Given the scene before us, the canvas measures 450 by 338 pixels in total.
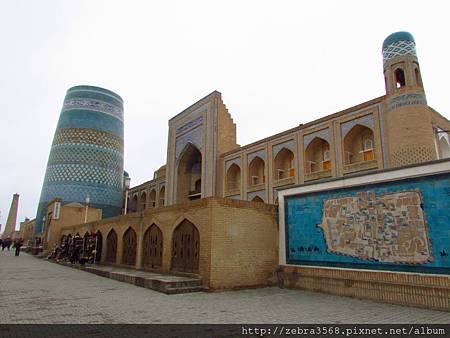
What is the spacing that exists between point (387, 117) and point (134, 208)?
88.4ft

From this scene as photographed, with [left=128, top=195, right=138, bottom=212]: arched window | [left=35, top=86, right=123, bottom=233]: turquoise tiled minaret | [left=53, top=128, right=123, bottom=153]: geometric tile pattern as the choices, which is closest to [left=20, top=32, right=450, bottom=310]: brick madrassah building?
[left=35, top=86, right=123, bottom=233]: turquoise tiled minaret

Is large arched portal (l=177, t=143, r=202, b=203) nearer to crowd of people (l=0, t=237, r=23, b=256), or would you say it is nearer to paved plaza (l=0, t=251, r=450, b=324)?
crowd of people (l=0, t=237, r=23, b=256)

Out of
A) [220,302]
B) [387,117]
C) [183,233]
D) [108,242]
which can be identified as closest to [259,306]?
[220,302]

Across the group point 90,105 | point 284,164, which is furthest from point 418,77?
point 90,105

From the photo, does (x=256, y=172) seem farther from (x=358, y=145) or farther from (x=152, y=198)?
(x=152, y=198)

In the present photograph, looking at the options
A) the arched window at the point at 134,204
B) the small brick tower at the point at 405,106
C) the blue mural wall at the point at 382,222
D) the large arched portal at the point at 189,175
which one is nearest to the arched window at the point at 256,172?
the large arched portal at the point at 189,175

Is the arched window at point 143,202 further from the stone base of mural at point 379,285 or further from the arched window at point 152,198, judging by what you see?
the stone base of mural at point 379,285

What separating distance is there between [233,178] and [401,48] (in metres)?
11.7

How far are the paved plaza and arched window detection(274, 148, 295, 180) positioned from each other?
464 inches

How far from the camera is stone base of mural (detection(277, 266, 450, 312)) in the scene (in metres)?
5.48

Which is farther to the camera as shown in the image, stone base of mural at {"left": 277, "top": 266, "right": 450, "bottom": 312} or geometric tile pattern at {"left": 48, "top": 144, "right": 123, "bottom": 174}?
geometric tile pattern at {"left": 48, "top": 144, "right": 123, "bottom": 174}

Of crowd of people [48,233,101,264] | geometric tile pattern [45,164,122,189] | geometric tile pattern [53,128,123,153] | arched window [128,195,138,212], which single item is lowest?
crowd of people [48,233,101,264]

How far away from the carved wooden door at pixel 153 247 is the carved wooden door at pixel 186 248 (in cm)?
96

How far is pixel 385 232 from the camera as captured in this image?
6418mm
